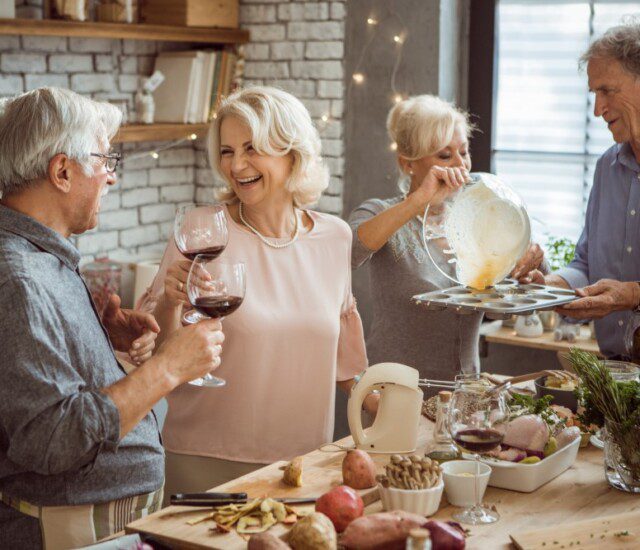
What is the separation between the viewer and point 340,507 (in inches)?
63.7

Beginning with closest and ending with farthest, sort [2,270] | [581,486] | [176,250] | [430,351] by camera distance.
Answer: [2,270], [581,486], [176,250], [430,351]

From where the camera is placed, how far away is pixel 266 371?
2238 millimetres

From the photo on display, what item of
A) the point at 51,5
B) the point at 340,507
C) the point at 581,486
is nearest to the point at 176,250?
the point at 340,507

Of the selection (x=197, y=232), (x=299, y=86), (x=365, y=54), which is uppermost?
(x=365, y=54)

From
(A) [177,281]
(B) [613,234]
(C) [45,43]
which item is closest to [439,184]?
(A) [177,281]

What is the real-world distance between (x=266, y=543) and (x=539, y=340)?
2.40 metres

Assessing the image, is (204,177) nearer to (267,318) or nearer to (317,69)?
(317,69)

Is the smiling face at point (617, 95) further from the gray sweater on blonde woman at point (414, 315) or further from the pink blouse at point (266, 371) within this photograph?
the pink blouse at point (266, 371)

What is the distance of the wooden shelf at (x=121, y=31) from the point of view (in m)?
3.26

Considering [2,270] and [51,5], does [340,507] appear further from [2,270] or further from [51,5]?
[51,5]

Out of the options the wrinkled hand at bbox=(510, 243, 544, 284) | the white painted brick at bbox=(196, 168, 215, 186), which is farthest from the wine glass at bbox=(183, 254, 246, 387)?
the white painted brick at bbox=(196, 168, 215, 186)

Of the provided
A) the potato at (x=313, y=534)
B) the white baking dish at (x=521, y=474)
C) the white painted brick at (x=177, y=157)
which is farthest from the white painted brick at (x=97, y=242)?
the potato at (x=313, y=534)

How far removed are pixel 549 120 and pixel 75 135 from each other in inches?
105

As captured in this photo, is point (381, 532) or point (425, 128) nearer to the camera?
point (381, 532)
